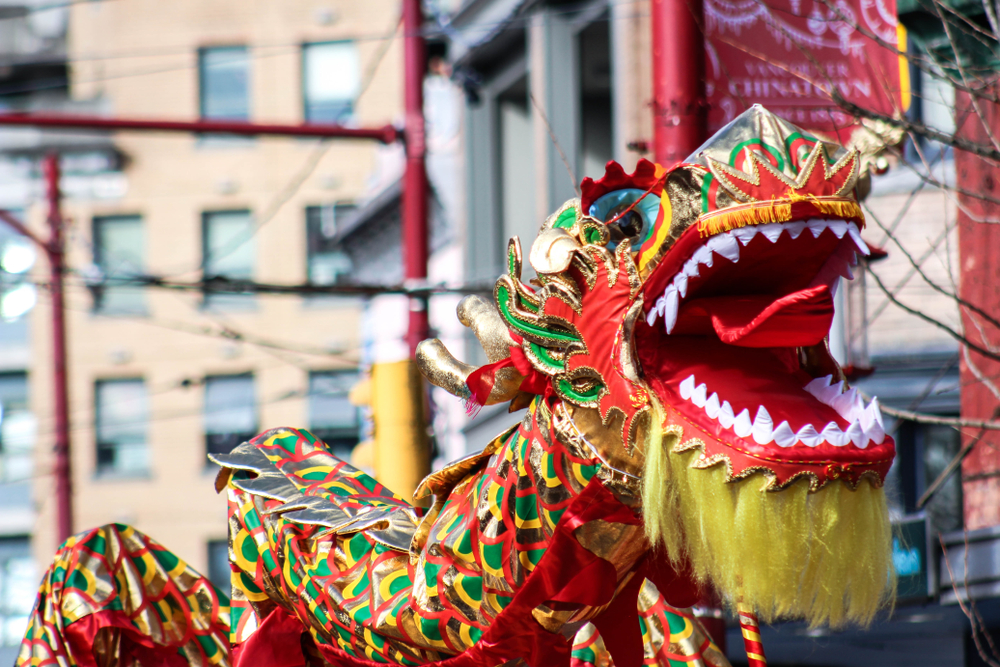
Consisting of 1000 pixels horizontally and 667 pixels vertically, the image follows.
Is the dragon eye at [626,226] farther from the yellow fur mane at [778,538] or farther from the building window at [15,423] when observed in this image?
the building window at [15,423]

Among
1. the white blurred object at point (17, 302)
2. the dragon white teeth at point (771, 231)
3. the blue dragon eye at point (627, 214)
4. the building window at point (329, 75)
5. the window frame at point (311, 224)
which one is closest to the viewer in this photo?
the dragon white teeth at point (771, 231)

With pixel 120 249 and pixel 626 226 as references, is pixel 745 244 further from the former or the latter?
pixel 120 249

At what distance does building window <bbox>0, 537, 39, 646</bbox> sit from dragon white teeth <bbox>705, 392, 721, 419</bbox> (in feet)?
83.1

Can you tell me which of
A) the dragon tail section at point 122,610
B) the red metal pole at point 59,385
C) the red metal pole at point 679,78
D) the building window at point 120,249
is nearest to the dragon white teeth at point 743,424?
the red metal pole at point 679,78

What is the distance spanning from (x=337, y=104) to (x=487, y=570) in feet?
94.9

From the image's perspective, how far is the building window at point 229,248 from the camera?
2978 cm

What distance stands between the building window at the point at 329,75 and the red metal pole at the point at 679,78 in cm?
2732

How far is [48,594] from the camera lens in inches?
156

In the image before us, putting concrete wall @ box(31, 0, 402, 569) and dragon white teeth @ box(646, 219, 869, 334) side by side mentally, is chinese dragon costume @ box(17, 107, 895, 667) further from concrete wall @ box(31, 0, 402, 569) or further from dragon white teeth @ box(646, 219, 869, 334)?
concrete wall @ box(31, 0, 402, 569)

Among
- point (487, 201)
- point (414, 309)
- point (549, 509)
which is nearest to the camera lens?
point (549, 509)

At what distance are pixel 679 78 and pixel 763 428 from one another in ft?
7.22

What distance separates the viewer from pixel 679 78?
422cm

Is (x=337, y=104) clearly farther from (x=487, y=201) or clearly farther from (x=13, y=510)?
(x=487, y=201)

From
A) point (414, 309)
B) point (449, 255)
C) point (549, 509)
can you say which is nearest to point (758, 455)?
point (549, 509)
